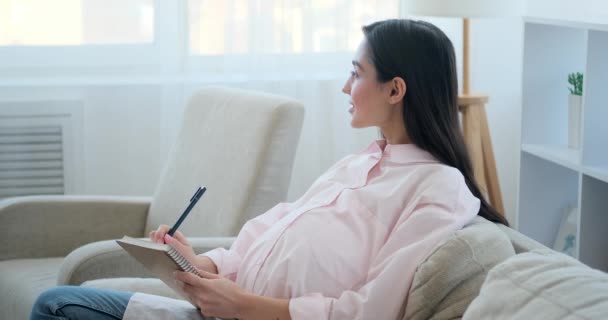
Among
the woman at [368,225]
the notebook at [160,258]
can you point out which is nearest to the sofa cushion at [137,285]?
the woman at [368,225]

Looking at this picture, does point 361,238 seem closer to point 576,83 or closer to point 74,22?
point 576,83

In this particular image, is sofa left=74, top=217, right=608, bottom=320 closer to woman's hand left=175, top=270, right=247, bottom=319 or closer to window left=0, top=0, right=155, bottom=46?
woman's hand left=175, top=270, right=247, bottom=319

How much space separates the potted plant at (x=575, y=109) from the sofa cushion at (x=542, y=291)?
126cm

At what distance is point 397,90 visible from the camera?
1749mm

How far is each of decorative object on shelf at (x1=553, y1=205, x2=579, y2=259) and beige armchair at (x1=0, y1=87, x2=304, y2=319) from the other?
83 cm

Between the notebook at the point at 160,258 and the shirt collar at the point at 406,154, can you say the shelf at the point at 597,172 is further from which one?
the notebook at the point at 160,258

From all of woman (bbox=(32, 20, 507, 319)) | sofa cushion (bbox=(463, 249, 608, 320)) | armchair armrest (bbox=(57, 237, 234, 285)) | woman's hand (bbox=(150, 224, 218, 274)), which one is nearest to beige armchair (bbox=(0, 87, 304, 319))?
armchair armrest (bbox=(57, 237, 234, 285))

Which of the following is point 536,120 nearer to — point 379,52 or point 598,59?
point 598,59

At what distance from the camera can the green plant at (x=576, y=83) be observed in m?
2.46

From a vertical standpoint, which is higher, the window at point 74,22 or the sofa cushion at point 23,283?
the window at point 74,22

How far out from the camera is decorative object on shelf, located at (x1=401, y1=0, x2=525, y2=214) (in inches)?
114

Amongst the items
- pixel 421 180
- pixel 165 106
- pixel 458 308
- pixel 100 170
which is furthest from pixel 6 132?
pixel 458 308

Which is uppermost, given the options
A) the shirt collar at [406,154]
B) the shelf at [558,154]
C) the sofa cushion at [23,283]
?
the shirt collar at [406,154]

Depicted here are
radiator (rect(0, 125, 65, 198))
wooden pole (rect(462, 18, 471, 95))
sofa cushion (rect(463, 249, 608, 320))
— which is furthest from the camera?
radiator (rect(0, 125, 65, 198))
